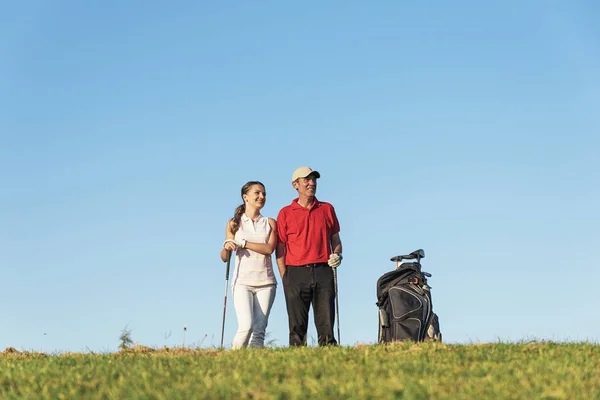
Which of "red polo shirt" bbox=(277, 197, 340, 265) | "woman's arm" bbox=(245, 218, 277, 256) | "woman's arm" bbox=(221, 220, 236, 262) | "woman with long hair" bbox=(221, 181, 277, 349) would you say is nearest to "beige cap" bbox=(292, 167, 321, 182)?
"red polo shirt" bbox=(277, 197, 340, 265)

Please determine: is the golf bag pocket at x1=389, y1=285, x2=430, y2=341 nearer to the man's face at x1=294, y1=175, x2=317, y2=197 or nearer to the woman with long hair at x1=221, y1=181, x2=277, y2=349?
the woman with long hair at x1=221, y1=181, x2=277, y2=349

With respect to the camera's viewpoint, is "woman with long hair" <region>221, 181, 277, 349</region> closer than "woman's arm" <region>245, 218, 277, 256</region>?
Yes

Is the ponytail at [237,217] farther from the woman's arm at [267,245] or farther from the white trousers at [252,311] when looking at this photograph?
the white trousers at [252,311]

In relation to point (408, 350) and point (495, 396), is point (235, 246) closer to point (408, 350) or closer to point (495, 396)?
point (408, 350)

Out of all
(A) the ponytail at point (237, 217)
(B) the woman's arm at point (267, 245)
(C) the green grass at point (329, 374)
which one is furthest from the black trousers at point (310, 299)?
(C) the green grass at point (329, 374)


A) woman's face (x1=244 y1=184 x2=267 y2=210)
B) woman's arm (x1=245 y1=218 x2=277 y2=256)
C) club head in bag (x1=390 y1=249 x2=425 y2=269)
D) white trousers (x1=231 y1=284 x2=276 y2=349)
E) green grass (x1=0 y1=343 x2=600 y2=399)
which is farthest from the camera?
club head in bag (x1=390 y1=249 x2=425 y2=269)

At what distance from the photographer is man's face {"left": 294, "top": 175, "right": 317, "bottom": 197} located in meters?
13.2

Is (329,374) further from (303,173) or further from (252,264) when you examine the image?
(303,173)

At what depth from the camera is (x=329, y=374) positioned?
8547 millimetres

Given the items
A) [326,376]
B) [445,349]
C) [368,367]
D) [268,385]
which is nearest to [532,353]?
[445,349]

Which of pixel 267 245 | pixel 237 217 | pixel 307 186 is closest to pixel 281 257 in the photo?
pixel 267 245

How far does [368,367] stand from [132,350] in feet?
18.3

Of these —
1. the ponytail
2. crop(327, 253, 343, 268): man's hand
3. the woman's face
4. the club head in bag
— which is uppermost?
the woman's face

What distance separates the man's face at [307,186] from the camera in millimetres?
13188
